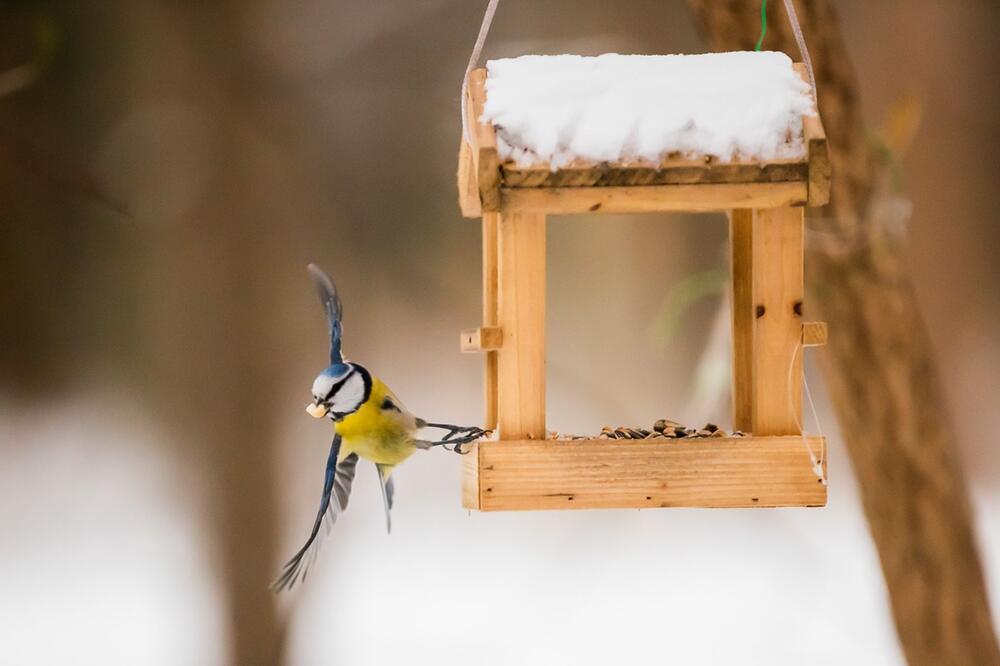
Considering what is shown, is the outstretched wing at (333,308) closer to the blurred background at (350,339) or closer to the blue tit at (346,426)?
the blue tit at (346,426)

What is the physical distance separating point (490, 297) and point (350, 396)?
0.30 metres

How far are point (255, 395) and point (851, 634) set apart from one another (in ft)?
6.17

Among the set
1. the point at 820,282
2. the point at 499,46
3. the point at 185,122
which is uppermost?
the point at 499,46

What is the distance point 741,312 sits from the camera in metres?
1.53

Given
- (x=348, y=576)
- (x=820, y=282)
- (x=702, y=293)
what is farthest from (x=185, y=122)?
(x=820, y=282)

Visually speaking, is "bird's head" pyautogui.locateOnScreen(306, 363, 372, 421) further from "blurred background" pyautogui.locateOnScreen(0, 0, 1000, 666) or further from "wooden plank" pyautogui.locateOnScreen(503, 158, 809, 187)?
"blurred background" pyautogui.locateOnScreen(0, 0, 1000, 666)

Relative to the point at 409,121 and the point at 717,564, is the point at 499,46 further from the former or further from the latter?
the point at 717,564

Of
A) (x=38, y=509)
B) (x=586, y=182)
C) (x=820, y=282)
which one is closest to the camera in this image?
(x=586, y=182)

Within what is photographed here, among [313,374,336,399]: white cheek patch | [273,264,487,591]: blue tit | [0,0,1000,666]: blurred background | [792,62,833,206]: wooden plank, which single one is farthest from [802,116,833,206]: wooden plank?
[0,0,1000,666]: blurred background

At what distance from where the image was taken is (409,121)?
10.3ft

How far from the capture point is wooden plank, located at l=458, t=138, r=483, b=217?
1.31 metres

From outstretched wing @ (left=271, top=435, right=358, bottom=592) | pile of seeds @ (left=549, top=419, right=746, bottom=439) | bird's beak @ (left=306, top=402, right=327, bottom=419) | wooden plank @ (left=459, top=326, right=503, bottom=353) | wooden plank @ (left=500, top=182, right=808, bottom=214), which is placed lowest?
outstretched wing @ (left=271, top=435, right=358, bottom=592)

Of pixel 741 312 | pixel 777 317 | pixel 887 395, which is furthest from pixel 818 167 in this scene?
pixel 887 395

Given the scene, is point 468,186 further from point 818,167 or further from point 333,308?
point 818,167
